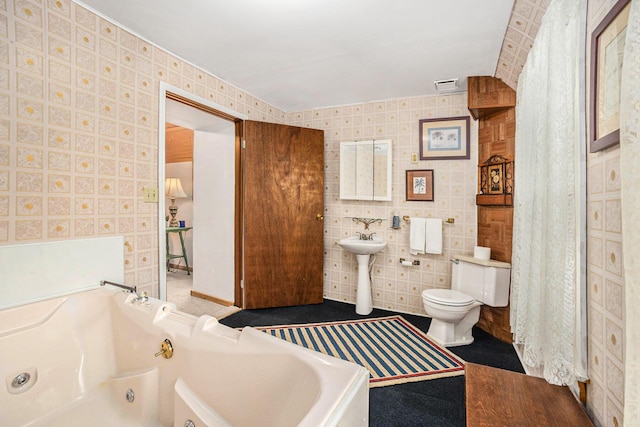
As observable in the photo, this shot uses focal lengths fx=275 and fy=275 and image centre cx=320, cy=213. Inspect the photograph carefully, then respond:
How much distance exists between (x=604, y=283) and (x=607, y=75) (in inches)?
24.1

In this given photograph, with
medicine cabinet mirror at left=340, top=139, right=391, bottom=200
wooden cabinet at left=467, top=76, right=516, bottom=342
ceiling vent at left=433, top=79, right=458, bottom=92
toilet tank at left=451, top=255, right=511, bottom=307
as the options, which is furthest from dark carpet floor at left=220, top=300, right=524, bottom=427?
ceiling vent at left=433, top=79, right=458, bottom=92

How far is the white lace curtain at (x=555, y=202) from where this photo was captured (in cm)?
97

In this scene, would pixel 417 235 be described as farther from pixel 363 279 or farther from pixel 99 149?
pixel 99 149

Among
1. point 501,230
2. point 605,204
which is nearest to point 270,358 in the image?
point 605,204

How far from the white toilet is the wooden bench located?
104 cm

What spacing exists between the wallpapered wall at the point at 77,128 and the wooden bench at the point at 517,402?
2.09 m

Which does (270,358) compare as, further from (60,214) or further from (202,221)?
(202,221)

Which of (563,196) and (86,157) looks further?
(86,157)

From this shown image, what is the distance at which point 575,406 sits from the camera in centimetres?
99

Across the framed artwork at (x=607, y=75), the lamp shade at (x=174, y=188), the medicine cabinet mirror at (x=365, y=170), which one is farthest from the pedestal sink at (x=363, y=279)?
the lamp shade at (x=174, y=188)

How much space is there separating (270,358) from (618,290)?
111cm

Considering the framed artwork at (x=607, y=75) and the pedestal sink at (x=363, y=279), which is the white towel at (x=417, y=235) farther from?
the framed artwork at (x=607, y=75)

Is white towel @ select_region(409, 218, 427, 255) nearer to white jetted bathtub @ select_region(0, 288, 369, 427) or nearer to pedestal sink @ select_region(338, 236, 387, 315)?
pedestal sink @ select_region(338, 236, 387, 315)

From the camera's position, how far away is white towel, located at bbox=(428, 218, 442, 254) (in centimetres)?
279
